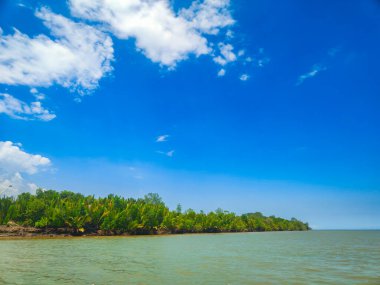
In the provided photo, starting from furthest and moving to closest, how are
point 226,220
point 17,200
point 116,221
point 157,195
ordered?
point 157,195, point 226,220, point 116,221, point 17,200

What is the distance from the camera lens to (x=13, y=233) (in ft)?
177

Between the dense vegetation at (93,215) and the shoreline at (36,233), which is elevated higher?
the dense vegetation at (93,215)

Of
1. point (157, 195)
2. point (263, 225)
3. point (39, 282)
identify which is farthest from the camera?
point (263, 225)

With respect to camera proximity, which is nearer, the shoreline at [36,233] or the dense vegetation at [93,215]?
the shoreline at [36,233]

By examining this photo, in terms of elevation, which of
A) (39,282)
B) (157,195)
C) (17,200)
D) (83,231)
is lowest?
(39,282)

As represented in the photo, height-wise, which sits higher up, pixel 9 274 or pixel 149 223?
pixel 149 223

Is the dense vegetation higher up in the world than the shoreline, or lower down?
higher up

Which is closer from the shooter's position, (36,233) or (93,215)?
(36,233)

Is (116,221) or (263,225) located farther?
(263,225)

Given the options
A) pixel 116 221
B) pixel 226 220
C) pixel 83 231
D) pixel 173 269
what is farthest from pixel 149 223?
pixel 173 269

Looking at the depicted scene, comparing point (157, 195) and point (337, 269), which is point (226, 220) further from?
point (337, 269)

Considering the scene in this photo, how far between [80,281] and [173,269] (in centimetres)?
607

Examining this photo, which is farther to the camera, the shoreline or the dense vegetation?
the dense vegetation

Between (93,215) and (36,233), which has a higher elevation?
(93,215)
